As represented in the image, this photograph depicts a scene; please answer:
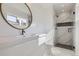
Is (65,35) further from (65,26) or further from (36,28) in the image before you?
(36,28)

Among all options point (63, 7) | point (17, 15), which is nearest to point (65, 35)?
point (63, 7)

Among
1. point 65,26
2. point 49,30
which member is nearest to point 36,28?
point 49,30

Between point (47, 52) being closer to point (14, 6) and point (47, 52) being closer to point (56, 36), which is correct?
point (56, 36)

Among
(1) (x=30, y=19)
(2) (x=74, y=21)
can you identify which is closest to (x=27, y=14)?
(1) (x=30, y=19)

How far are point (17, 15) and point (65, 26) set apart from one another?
0.43 metres

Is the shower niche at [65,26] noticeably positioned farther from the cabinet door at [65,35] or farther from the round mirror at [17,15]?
the round mirror at [17,15]

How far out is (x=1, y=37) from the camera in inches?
31.4

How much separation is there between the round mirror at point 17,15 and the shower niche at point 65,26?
0.86ft

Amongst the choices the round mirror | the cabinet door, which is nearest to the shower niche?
the cabinet door

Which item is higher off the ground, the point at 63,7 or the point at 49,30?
the point at 63,7

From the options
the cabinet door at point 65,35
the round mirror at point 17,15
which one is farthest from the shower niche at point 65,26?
the round mirror at point 17,15

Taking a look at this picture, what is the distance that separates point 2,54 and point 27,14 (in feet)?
1.30

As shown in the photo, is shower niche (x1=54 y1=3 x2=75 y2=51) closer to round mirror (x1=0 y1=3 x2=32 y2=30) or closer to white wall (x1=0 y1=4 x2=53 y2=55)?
white wall (x1=0 y1=4 x2=53 y2=55)

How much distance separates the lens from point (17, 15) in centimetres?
85
